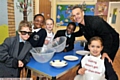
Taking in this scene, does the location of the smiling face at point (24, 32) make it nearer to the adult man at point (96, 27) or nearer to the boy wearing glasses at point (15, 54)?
the boy wearing glasses at point (15, 54)

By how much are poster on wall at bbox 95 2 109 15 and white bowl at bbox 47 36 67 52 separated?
11.5ft

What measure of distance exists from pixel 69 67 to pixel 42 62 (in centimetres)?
30

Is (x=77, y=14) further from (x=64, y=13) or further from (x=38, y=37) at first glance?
(x=64, y=13)

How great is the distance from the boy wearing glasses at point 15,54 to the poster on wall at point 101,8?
403 centimetres

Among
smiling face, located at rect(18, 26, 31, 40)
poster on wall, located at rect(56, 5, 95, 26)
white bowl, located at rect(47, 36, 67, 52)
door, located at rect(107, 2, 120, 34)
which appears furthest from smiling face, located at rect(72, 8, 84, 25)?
door, located at rect(107, 2, 120, 34)

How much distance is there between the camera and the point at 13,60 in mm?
1342

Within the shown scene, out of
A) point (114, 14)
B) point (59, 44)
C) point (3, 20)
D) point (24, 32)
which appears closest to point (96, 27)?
point (59, 44)

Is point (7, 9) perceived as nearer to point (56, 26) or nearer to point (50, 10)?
point (50, 10)

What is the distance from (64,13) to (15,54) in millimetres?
3874

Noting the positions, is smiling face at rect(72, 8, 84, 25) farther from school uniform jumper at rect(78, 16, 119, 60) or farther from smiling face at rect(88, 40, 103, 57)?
smiling face at rect(88, 40, 103, 57)

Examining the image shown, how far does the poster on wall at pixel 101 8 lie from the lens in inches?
195

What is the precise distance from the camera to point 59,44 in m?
1.91

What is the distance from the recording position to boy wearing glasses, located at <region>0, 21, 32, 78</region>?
135 centimetres

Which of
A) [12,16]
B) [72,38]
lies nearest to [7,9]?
[12,16]
